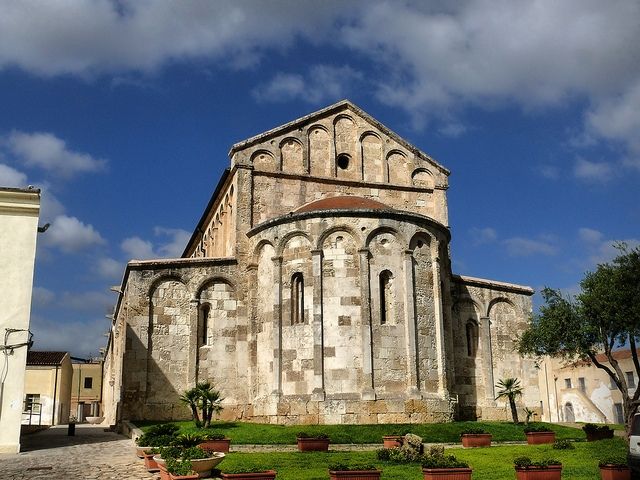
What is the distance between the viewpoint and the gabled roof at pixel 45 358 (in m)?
54.1

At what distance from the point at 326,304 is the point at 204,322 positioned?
561 cm

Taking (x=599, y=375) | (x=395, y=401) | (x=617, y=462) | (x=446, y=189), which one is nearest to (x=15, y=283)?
(x=395, y=401)

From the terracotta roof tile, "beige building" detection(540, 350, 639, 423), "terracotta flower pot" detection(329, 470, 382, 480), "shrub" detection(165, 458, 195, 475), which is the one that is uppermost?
the terracotta roof tile

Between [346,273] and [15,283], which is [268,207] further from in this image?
[15,283]

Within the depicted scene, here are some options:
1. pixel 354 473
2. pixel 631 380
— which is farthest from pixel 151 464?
pixel 631 380

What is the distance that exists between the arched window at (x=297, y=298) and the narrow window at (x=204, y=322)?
13.0 ft

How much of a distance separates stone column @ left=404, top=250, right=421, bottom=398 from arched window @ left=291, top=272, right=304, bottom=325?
3.80 meters

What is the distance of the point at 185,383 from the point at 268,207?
7.97m

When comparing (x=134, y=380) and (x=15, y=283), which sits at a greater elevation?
(x=15, y=283)

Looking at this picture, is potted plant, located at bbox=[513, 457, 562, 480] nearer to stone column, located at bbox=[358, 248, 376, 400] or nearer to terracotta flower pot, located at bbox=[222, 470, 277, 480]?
terracotta flower pot, located at bbox=[222, 470, 277, 480]

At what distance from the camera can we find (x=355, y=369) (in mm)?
23344

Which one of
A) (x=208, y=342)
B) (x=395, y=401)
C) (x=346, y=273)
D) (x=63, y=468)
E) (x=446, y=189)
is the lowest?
(x=63, y=468)

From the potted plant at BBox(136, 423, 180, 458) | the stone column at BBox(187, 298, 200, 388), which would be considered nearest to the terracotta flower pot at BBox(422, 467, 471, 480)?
the potted plant at BBox(136, 423, 180, 458)

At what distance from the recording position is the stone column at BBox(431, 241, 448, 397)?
2447 cm
